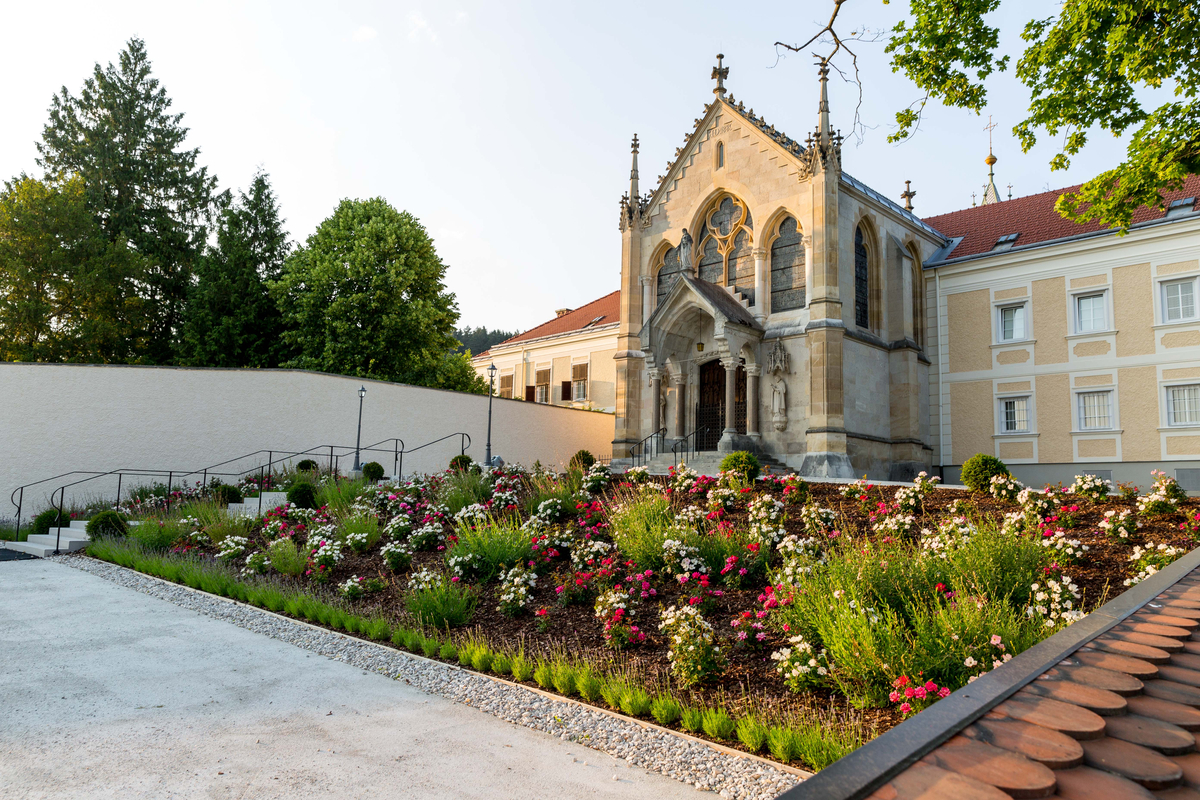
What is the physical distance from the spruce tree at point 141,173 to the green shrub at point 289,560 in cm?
2242

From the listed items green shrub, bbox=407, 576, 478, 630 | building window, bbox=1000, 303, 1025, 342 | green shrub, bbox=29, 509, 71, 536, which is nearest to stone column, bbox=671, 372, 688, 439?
building window, bbox=1000, 303, 1025, 342

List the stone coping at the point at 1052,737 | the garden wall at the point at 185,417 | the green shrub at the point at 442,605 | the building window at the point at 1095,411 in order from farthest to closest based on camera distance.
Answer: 1. the building window at the point at 1095,411
2. the garden wall at the point at 185,417
3. the green shrub at the point at 442,605
4. the stone coping at the point at 1052,737

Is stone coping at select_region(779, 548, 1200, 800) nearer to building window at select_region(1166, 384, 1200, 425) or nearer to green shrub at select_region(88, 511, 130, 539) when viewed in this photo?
green shrub at select_region(88, 511, 130, 539)

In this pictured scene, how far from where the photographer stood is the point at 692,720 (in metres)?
4.89

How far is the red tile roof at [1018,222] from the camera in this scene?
21.3m

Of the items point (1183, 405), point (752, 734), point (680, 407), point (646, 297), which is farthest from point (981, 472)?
point (646, 297)

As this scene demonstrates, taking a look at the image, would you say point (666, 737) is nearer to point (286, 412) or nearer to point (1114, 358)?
point (286, 412)

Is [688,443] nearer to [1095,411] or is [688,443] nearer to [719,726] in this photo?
[1095,411]

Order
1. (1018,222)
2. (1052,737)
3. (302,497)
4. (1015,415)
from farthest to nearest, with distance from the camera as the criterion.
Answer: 1. (1018,222)
2. (1015,415)
3. (302,497)
4. (1052,737)

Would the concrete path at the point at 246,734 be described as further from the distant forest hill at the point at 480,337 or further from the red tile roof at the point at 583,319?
the distant forest hill at the point at 480,337

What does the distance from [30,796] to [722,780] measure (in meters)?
3.65

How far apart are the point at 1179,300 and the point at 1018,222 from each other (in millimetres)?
5820

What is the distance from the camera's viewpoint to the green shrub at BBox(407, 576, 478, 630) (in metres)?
7.79

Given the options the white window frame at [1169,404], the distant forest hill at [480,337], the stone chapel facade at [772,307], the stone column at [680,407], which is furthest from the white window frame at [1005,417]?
the distant forest hill at [480,337]
